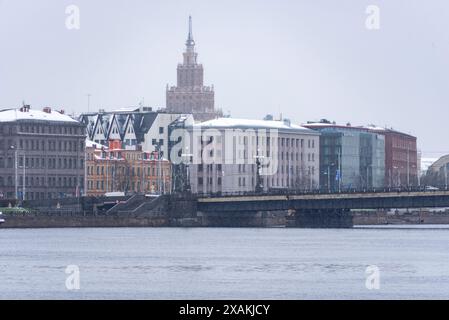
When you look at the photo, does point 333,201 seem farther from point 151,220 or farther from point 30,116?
point 30,116

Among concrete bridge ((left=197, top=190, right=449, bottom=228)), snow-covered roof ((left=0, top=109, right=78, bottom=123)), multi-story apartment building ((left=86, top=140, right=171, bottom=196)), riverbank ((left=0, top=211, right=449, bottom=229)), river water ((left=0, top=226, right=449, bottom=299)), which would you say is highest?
snow-covered roof ((left=0, top=109, right=78, bottom=123))

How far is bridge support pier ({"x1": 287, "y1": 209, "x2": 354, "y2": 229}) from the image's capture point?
5615 inches

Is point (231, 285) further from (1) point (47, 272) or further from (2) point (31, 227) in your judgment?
(2) point (31, 227)

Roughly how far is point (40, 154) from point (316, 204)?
4061cm

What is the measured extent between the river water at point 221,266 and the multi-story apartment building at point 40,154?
1980 inches

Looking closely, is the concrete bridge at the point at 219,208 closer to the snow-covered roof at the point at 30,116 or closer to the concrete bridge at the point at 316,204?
the concrete bridge at the point at 316,204

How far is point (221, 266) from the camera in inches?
3103

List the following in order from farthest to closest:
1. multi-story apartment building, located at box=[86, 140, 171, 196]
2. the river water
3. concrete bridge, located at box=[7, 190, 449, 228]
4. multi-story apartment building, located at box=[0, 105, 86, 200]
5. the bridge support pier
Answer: multi-story apartment building, located at box=[86, 140, 171, 196], multi-story apartment building, located at box=[0, 105, 86, 200], the bridge support pier, concrete bridge, located at box=[7, 190, 449, 228], the river water

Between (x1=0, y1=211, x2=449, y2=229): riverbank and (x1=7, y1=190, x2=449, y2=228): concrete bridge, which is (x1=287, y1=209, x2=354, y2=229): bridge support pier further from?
(x1=0, y1=211, x2=449, y2=229): riverbank

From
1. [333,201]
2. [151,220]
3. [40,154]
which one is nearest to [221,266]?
[333,201]

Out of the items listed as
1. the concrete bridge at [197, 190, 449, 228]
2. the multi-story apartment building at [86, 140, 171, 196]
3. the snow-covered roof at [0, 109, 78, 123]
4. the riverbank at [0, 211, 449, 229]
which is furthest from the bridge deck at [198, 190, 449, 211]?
the multi-story apartment building at [86, 140, 171, 196]

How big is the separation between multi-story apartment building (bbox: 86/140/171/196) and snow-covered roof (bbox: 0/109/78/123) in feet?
22.7

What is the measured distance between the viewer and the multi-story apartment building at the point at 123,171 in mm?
182125

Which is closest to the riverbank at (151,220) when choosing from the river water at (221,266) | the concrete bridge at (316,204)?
the concrete bridge at (316,204)
